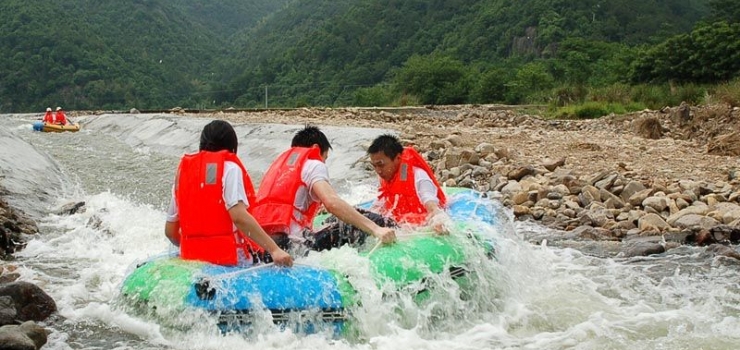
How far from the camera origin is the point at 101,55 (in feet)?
239

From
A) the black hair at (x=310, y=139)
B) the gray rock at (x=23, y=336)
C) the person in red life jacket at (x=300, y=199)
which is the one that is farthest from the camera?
the black hair at (x=310, y=139)

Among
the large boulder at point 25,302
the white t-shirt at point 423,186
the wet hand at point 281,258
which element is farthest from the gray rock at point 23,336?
the white t-shirt at point 423,186

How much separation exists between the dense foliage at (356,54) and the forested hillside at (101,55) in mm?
160

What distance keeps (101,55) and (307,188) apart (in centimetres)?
7300

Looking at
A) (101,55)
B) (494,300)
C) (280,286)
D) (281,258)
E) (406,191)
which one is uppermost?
(101,55)

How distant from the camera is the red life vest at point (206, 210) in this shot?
4.92 m

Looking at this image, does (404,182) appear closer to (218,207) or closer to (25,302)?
(218,207)

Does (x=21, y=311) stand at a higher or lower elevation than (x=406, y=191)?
lower

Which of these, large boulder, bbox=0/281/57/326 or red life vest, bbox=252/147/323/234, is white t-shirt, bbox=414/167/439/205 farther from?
large boulder, bbox=0/281/57/326

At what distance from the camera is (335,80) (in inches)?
2504

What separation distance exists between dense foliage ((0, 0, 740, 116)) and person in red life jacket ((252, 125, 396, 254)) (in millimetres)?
29057

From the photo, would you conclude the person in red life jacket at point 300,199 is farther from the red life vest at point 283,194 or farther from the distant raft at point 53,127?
the distant raft at point 53,127

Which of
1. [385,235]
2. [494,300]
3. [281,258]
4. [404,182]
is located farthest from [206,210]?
[494,300]

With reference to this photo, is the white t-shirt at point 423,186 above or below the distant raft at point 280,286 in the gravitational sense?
above
